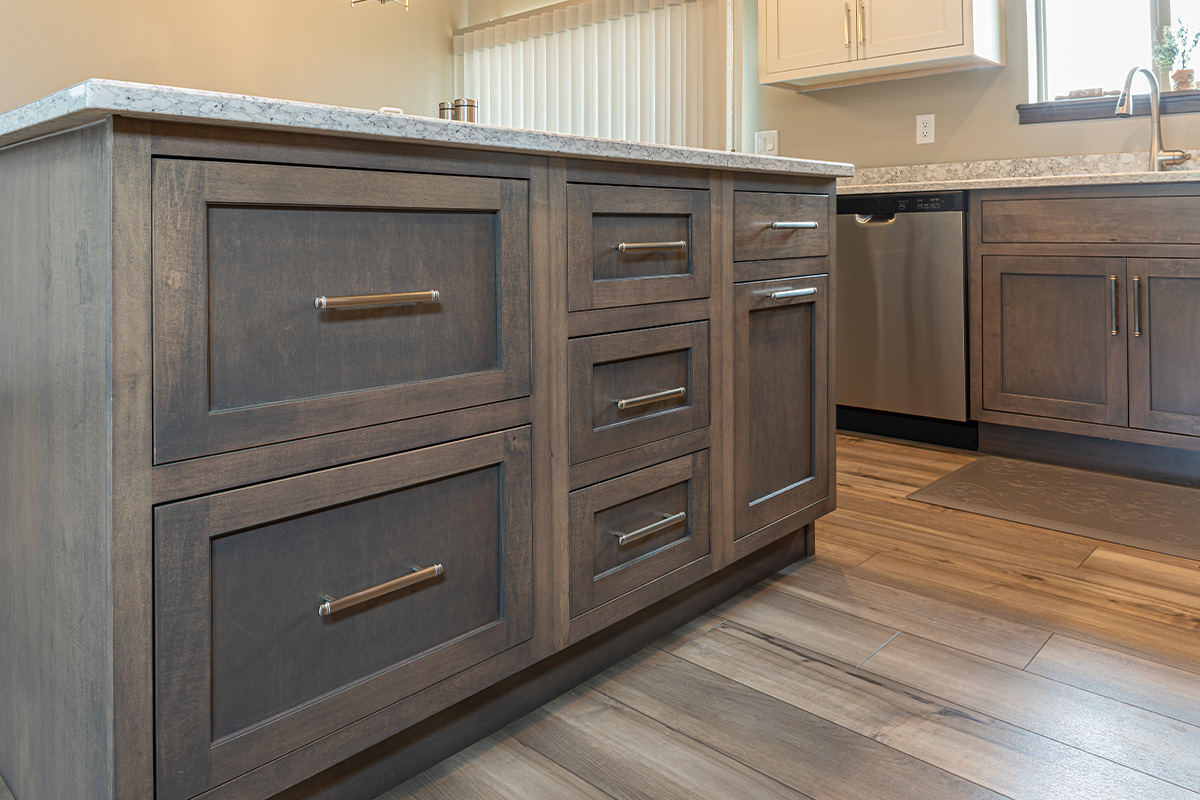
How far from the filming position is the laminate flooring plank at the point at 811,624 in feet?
5.06

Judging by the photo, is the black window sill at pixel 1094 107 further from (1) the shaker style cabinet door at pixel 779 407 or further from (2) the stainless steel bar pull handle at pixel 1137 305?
(1) the shaker style cabinet door at pixel 779 407

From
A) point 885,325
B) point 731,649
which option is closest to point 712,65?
point 885,325

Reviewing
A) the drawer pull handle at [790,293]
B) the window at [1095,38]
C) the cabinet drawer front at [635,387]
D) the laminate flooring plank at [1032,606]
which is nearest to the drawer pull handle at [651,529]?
the cabinet drawer front at [635,387]

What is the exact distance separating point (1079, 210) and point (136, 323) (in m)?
2.66

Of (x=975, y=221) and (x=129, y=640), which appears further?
(x=975, y=221)

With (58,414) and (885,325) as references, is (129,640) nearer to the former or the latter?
(58,414)

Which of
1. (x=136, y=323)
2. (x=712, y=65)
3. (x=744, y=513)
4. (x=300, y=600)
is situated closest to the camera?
(x=136, y=323)

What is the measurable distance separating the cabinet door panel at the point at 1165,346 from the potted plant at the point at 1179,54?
2.70 ft

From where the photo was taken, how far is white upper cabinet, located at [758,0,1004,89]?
3002 millimetres

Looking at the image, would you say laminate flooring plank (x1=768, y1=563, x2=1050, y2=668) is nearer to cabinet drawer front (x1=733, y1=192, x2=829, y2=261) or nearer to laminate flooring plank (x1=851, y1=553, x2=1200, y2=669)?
laminate flooring plank (x1=851, y1=553, x2=1200, y2=669)

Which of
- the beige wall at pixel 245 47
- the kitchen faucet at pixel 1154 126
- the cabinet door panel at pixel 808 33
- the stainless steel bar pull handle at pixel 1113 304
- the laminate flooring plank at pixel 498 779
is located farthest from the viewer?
the cabinet door panel at pixel 808 33

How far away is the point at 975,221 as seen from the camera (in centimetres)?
286

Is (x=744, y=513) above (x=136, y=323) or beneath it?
beneath

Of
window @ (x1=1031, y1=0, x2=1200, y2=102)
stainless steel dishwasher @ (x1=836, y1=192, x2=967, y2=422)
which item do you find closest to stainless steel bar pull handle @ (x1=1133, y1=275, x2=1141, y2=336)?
stainless steel dishwasher @ (x1=836, y1=192, x2=967, y2=422)
